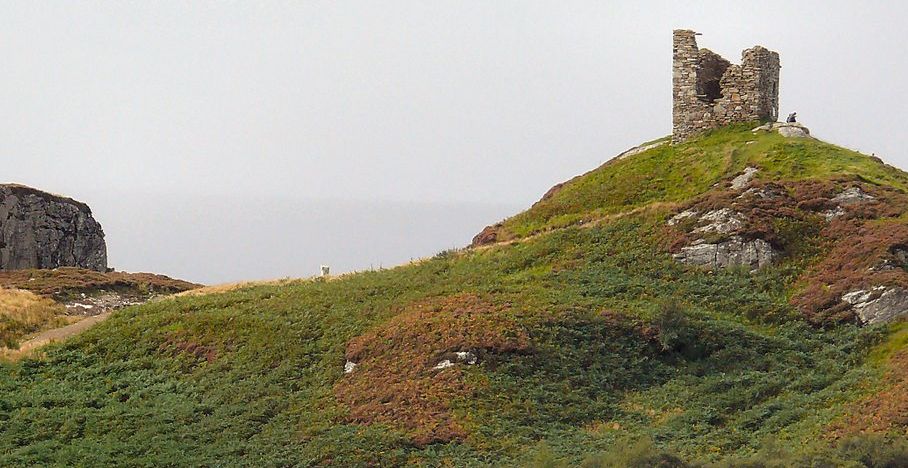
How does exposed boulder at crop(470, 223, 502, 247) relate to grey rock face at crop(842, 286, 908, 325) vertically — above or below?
above

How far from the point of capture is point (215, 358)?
35.2 m

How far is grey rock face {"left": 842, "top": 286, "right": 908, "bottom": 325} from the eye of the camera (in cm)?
3164

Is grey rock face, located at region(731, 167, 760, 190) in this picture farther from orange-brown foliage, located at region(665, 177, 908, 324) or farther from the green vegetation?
the green vegetation

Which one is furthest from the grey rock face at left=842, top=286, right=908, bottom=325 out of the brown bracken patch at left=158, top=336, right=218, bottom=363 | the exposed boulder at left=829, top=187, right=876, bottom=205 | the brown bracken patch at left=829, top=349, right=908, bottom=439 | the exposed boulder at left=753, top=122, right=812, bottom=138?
the brown bracken patch at left=158, top=336, right=218, bottom=363

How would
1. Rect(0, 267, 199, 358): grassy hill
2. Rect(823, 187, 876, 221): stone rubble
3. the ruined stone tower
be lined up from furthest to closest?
1. the ruined stone tower
2. Rect(0, 267, 199, 358): grassy hill
3. Rect(823, 187, 876, 221): stone rubble

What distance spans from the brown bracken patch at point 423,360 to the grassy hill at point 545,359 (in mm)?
88

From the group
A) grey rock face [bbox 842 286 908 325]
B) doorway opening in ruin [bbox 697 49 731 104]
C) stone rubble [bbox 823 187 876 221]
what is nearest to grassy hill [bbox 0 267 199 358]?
grey rock face [bbox 842 286 908 325]

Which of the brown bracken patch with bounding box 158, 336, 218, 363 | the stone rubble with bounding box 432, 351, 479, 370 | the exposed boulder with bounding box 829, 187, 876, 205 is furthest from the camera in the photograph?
the exposed boulder with bounding box 829, 187, 876, 205

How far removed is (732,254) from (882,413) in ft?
46.1

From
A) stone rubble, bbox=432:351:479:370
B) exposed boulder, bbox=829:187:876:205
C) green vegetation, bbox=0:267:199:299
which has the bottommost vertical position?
stone rubble, bbox=432:351:479:370

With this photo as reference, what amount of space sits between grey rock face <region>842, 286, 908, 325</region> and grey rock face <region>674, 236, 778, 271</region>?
4.88m

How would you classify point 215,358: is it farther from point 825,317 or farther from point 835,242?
point 835,242

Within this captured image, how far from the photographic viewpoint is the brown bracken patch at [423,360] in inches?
1097

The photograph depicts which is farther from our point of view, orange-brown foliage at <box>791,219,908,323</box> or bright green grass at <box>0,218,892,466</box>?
orange-brown foliage at <box>791,219,908,323</box>
